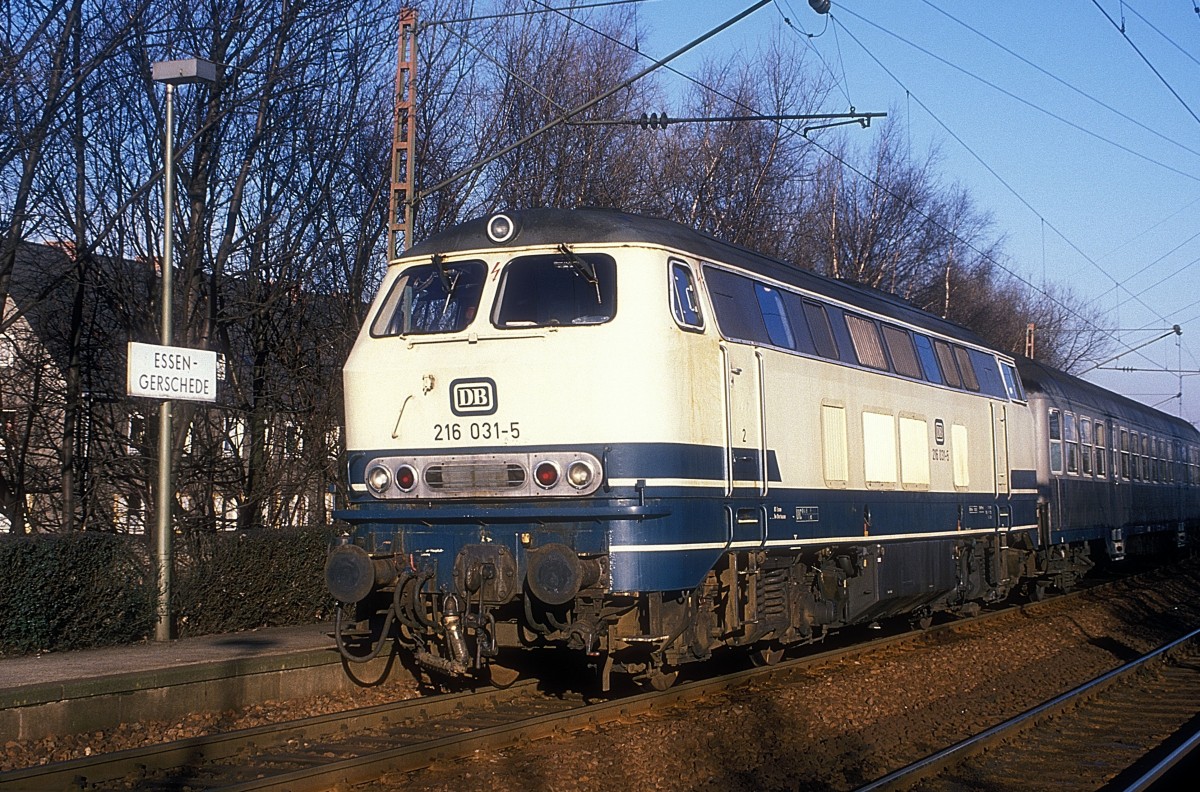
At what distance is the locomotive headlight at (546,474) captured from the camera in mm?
9898

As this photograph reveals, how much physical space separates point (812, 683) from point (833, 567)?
3.81 ft

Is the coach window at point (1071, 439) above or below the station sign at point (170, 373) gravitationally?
below

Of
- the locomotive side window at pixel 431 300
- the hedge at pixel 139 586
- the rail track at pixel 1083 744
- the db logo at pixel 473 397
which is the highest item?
the locomotive side window at pixel 431 300

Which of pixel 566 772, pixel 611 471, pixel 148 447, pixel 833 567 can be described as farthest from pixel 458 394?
pixel 148 447

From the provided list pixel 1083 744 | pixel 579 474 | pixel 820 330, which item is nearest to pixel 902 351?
pixel 820 330

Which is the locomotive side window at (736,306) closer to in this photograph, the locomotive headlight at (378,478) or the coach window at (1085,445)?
the locomotive headlight at (378,478)

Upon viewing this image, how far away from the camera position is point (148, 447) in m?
18.3

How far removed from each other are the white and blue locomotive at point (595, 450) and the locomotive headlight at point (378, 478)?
2cm

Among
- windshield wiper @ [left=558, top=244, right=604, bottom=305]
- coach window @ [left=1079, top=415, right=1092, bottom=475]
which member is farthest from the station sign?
coach window @ [left=1079, top=415, right=1092, bottom=475]

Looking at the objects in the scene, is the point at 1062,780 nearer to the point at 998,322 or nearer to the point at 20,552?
the point at 20,552

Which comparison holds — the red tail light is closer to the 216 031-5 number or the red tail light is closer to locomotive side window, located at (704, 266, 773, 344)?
the 216 031-5 number

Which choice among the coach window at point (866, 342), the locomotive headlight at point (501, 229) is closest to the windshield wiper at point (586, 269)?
the locomotive headlight at point (501, 229)

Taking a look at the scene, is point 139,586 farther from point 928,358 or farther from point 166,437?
point 928,358

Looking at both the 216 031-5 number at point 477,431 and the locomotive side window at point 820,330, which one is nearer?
the 216 031-5 number at point 477,431
